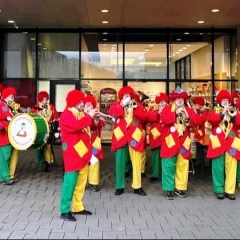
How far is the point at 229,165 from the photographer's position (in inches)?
275

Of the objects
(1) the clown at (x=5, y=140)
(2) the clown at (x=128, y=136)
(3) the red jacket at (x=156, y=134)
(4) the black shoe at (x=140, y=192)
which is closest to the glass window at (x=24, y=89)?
(1) the clown at (x=5, y=140)

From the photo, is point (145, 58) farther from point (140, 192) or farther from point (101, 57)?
point (140, 192)

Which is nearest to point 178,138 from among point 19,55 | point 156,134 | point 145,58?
point 156,134

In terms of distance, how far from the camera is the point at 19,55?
15.0 meters

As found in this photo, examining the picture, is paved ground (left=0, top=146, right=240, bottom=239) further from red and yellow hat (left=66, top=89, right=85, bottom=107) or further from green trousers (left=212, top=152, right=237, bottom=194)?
red and yellow hat (left=66, top=89, right=85, bottom=107)

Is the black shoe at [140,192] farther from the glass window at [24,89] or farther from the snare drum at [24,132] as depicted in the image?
the glass window at [24,89]

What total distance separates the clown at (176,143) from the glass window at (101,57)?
26.8 ft

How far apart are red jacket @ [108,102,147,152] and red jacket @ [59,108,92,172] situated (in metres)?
1.53

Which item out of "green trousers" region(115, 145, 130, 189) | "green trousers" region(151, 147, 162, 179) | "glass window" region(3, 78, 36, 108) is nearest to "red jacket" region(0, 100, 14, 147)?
"green trousers" region(115, 145, 130, 189)

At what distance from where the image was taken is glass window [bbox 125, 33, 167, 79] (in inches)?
594

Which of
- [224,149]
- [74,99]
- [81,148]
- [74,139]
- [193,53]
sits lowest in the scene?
[224,149]

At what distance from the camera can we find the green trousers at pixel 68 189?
5.56 meters

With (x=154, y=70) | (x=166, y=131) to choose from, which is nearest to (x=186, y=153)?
(x=166, y=131)

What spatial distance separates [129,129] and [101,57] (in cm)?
828
